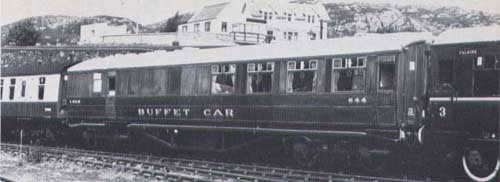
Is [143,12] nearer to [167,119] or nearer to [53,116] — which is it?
[167,119]

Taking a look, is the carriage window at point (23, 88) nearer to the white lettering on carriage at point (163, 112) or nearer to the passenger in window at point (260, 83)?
the white lettering on carriage at point (163, 112)

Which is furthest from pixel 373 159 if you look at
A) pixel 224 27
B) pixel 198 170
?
pixel 224 27

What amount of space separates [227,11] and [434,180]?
32.7 m

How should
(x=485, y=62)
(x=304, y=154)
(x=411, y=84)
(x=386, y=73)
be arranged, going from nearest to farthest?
(x=485, y=62) < (x=411, y=84) < (x=386, y=73) < (x=304, y=154)

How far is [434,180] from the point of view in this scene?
11336 millimetres

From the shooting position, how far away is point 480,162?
10.5m

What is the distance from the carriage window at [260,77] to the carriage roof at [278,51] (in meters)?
0.16

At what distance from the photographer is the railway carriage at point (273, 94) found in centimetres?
1188

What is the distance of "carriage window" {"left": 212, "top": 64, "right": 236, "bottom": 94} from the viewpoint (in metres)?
14.5

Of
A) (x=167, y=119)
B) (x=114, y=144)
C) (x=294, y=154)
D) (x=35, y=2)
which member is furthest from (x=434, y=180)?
(x=114, y=144)

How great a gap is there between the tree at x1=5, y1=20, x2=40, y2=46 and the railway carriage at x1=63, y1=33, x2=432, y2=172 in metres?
18.9

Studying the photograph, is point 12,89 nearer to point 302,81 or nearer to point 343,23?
point 302,81

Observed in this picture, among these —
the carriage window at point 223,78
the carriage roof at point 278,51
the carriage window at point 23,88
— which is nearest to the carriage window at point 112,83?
the carriage roof at point 278,51

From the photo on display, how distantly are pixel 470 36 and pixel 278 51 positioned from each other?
4097 mm
